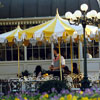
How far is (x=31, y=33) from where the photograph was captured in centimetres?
1103

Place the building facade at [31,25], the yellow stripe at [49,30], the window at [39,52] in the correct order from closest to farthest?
the yellow stripe at [49,30] < the building facade at [31,25] < the window at [39,52]

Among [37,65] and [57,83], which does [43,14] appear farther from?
[57,83]

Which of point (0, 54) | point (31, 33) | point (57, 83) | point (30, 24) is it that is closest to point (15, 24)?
point (30, 24)

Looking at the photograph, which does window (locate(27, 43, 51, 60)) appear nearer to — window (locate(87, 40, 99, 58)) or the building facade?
the building facade

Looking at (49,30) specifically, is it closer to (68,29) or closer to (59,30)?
(59,30)

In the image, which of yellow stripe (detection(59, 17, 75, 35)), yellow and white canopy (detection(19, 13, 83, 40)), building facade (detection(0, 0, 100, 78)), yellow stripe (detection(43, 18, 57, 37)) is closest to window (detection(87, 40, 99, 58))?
building facade (detection(0, 0, 100, 78))

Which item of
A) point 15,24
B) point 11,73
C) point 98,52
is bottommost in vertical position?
point 11,73

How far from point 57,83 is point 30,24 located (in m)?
9.46

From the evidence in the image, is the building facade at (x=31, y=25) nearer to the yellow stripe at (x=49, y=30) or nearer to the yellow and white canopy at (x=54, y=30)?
the yellow and white canopy at (x=54, y=30)

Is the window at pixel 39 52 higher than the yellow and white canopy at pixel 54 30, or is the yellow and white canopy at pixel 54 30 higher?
the yellow and white canopy at pixel 54 30

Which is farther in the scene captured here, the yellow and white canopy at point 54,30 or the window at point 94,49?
the window at point 94,49

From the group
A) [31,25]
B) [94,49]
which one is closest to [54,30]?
[94,49]

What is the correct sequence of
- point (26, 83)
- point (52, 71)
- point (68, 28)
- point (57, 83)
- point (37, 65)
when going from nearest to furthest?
point (57, 83), point (26, 83), point (68, 28), point (52, 71), point (37, 65)

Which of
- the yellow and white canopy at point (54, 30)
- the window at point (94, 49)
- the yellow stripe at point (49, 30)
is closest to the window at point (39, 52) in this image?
the window at point (94, 49)
